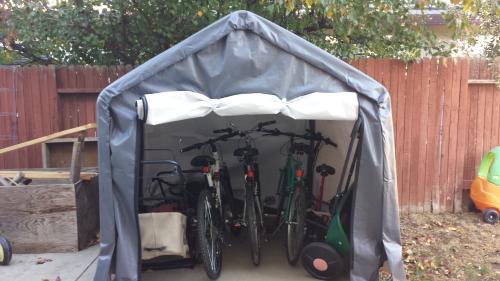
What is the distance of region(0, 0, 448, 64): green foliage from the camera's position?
4.95 metres

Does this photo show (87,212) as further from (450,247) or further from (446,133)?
(446,133)

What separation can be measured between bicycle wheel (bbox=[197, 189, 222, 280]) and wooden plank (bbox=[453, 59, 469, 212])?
3.56m

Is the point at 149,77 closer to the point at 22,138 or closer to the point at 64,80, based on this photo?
the point at 64,80

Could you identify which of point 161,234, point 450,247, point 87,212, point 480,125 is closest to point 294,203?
point 161,234

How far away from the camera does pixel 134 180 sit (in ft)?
11.1

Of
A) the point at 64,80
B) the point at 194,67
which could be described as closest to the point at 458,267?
the point at 194,67

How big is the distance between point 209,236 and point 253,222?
431mm

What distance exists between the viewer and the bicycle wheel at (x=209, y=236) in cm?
373

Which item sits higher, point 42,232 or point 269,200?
point 269,200

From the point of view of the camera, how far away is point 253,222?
13.2ft

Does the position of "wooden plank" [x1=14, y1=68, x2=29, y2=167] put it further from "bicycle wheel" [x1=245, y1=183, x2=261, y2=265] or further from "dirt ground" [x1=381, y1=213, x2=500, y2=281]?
"dirt ground" [x1=381, y1=213, x2=500, y2=281]

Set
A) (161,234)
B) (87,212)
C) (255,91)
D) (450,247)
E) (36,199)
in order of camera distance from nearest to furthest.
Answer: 1. (255,91)
2. (161,234)
3. (36,199)
4. (87,212)
5. (450,247)

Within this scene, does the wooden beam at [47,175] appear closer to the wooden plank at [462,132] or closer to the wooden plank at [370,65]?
the wooden plank at [370,65]

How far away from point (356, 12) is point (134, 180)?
9.16 feet
